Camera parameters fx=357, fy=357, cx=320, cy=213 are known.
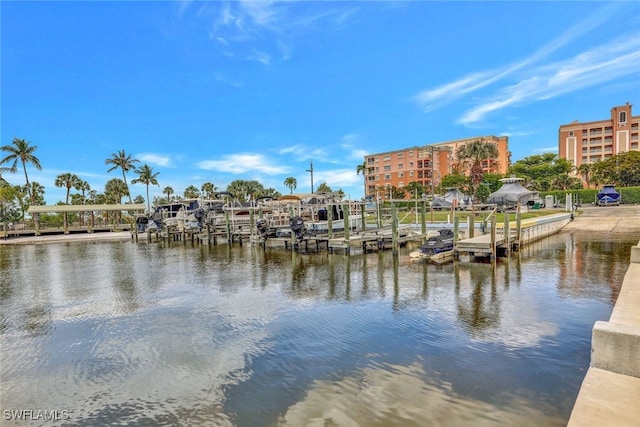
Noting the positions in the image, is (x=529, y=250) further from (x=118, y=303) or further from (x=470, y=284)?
(x=118, y=303)

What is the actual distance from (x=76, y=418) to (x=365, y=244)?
52.6 ft

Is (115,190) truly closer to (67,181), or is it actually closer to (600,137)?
(67,181)

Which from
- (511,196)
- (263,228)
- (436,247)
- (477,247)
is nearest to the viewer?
(477,247)

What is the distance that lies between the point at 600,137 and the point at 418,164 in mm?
41940

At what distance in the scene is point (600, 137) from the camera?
82.2 m

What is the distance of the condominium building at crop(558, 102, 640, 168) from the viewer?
78312 mm

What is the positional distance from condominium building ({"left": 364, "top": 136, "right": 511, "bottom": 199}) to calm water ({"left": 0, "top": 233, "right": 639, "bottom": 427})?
2775 inches

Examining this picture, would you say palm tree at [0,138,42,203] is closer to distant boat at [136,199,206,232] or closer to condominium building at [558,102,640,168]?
distant boat at [136,199,206,232]

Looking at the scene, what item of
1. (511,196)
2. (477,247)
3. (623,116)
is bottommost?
(477,247)

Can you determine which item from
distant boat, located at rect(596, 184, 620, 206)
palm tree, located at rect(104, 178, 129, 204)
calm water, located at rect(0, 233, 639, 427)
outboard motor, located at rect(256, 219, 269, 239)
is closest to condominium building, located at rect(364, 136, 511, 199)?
distant boat, located at rect(596, 184, 620, 206)

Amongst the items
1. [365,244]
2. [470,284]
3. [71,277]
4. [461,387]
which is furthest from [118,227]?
[461,387]

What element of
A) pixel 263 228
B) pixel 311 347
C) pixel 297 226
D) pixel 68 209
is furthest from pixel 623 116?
pixel 68 209

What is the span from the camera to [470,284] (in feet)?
36.9

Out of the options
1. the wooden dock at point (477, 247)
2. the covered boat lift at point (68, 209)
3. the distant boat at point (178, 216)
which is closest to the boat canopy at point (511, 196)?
the wooden dock at point (477, 247)
